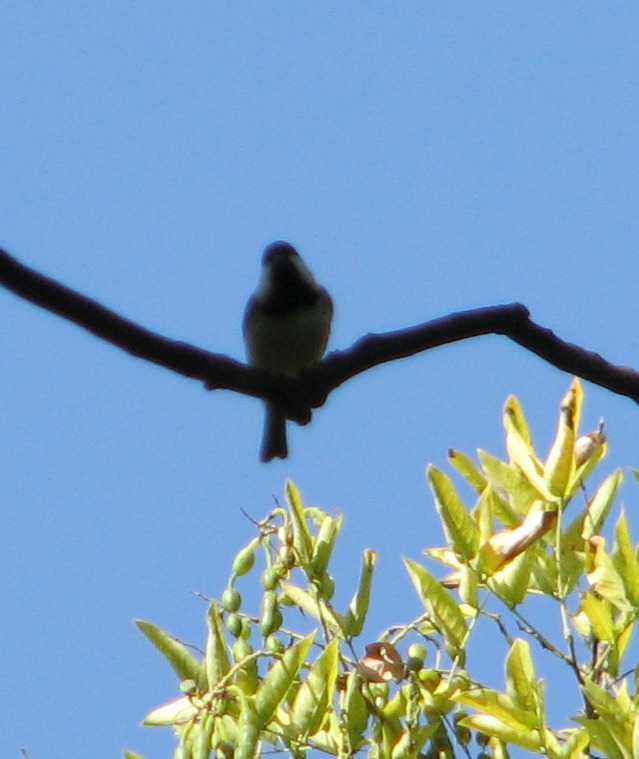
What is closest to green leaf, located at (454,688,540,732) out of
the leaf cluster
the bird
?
the leaf cluster

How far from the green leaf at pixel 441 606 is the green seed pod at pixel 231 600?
0.29 meters

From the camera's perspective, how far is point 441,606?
190cm

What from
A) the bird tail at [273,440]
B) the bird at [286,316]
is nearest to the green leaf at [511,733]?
the bird at [286,316]

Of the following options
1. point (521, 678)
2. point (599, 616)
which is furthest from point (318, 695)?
point (599, 616)

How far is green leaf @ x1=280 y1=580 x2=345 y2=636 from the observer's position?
1982mm

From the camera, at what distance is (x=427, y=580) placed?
6.28ft

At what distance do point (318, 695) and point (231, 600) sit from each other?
23 cm

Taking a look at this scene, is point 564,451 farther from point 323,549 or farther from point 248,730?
point 248,730

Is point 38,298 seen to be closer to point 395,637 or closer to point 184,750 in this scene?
point 184,750

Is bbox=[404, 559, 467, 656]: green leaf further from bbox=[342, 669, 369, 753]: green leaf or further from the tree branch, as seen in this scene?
the tree branch

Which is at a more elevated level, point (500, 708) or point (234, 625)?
point (234, 625)

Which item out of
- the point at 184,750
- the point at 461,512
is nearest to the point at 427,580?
the point at 461,512

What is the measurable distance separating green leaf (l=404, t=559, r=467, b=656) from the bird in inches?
101

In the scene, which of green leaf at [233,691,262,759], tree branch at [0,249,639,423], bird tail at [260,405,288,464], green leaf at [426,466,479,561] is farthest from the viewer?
bird tail at [260,405,288,464]
